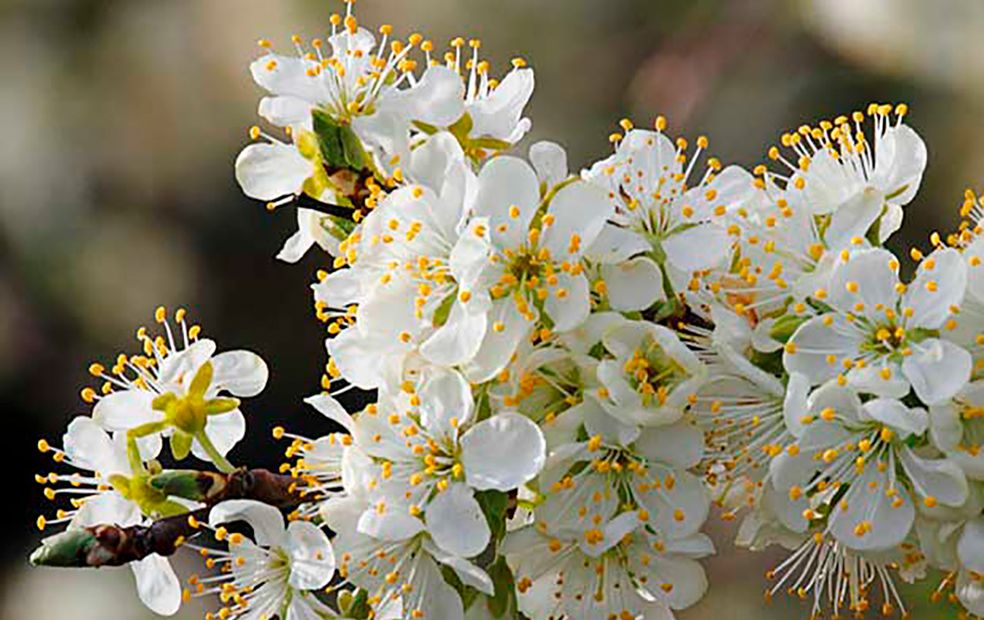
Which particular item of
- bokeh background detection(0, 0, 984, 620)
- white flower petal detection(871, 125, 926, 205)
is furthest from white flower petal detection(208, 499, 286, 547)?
bokeh background detection(0, 0, 984, 620)

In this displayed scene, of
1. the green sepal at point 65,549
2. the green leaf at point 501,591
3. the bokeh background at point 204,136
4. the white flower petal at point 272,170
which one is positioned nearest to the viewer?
the green sepal at point 65,549

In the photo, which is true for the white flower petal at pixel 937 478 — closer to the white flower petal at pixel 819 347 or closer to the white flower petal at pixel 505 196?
the white flower petal at pixel 819 347

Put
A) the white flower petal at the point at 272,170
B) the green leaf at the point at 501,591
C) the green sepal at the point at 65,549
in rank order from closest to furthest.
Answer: the green sepal at the point at 65,549 < the green leaf at the point at 501,591 < the white flower petal at the point at 272,170

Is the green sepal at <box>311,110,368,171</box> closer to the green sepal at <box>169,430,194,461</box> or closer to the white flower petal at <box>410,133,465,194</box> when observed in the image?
the white flower petal at <box>410,133,465,194</box>

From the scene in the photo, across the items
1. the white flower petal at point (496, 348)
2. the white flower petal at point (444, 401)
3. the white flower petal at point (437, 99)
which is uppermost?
the white flower petal at point (437, 99)

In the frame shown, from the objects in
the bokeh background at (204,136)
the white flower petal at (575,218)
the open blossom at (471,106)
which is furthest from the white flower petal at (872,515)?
the bokeh background at (204,136)

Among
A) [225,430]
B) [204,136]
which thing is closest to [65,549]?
[225,430]
